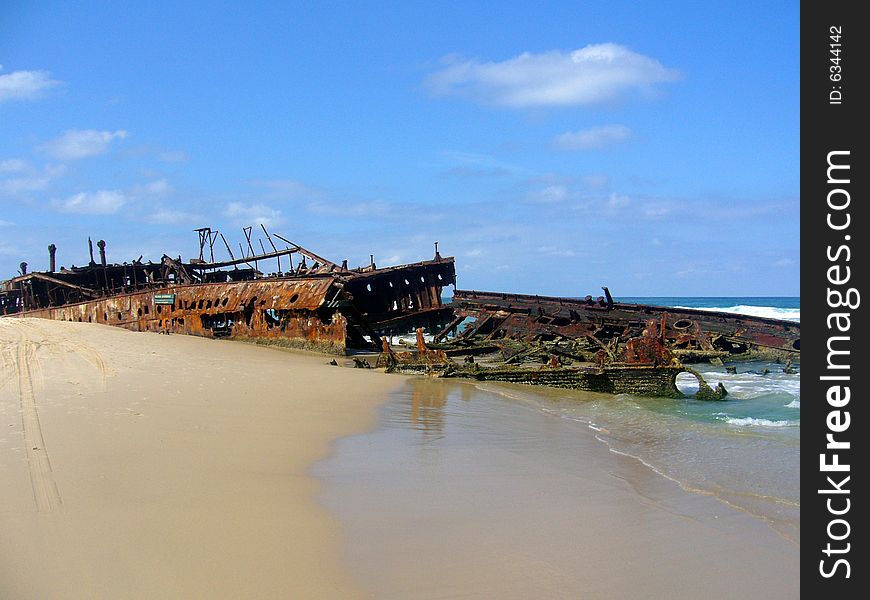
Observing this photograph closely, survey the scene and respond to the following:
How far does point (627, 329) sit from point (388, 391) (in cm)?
914

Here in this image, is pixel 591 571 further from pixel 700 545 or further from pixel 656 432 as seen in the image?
pixel 656 432

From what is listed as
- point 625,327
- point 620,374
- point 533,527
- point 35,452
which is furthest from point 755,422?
point 625,327

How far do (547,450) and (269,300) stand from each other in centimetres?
1366

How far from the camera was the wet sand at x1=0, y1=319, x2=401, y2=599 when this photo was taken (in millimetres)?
3547

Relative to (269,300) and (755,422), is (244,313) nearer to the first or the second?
(269,300)

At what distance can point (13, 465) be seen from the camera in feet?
17.2

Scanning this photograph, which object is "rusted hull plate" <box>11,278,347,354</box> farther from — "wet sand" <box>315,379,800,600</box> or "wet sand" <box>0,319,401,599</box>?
"wet sand" <box>315,379,800,600</box>

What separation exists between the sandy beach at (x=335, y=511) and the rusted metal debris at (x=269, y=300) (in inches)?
382

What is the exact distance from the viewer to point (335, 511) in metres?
4.77

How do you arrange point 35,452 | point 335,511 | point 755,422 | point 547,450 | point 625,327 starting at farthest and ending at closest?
point 625,327 < point 755,422 < point 547,450 < point 35,452 < point 335,511

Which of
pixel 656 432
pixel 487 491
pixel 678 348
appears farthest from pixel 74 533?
pixel 678 348

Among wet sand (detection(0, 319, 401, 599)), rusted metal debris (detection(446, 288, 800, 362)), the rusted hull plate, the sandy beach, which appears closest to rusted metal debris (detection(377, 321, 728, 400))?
wet sand (detection(0, 319, 401, 599))

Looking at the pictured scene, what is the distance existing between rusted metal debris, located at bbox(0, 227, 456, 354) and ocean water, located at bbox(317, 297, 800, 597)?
286 inches
